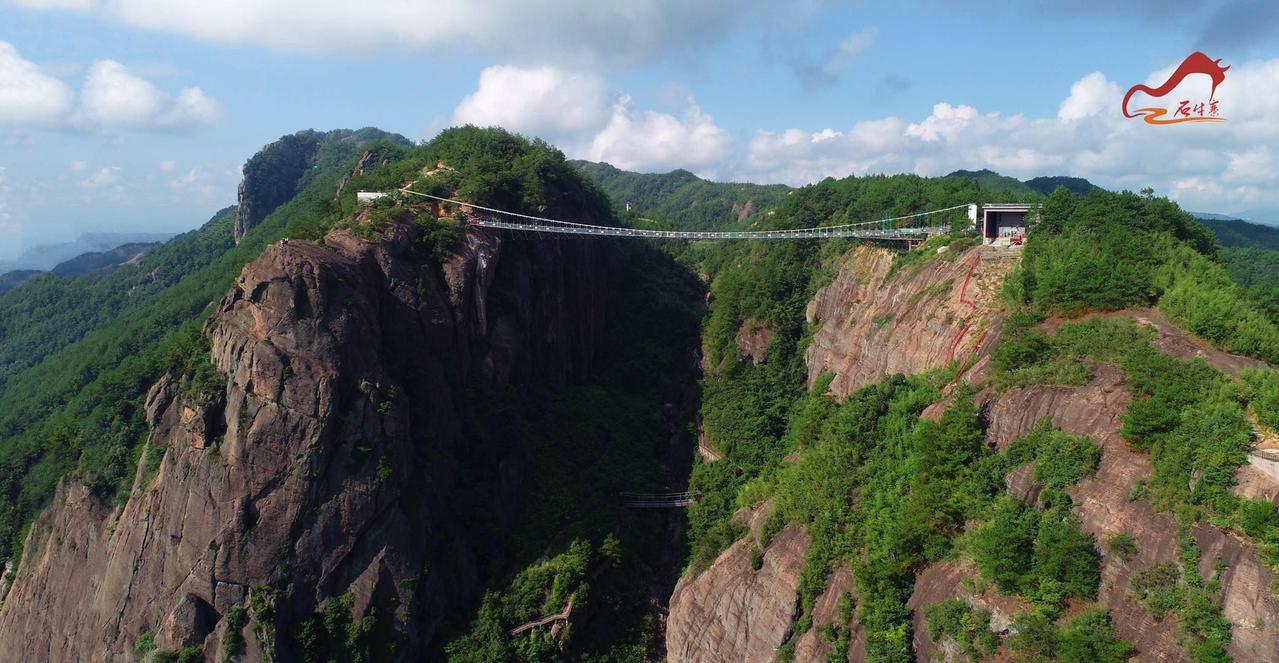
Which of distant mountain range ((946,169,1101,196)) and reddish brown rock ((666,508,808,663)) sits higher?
distant mountain range ((946,169,1101,196))

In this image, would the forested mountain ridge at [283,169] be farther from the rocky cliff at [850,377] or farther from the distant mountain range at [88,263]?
the rocky cliff at [850,377]

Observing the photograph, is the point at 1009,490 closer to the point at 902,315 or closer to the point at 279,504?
the point at 902,315

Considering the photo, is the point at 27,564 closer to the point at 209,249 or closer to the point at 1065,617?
the point at 1065,617

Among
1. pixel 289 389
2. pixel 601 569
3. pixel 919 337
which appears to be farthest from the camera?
pixel 601 569

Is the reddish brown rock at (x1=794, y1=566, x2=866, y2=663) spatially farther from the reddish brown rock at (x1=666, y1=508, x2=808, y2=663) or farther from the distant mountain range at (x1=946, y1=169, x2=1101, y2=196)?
the distant mountain range at (x1=946, y1=169, x2=1101, y2=196)

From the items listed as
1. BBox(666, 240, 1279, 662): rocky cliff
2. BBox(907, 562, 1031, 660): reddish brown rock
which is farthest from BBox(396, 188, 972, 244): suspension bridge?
BBox(907, 562, 1031, 660): reddish brown rock

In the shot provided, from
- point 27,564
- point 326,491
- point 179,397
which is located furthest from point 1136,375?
point 27,564
